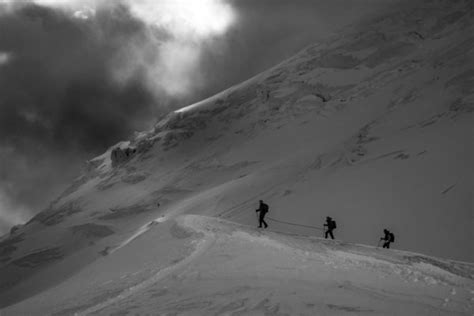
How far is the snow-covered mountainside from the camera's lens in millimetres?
9250

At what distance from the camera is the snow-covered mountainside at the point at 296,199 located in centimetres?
925

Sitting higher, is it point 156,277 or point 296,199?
point 296,199

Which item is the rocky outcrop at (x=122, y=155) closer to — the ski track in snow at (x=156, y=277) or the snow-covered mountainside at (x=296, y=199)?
the snow-covered mountainside at (x=296, y=199)

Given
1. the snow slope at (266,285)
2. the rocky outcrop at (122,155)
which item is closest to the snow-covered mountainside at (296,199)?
the snow slope at (266,285)

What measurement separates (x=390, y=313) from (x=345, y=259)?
5.66 meters

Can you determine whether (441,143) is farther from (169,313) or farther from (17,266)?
(17,266)

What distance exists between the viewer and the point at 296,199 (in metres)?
47.1

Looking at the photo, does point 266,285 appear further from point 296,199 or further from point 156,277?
point 296,199

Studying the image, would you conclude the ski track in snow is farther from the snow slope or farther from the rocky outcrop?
the rocky outcrop

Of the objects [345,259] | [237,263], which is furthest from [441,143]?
[237,263]

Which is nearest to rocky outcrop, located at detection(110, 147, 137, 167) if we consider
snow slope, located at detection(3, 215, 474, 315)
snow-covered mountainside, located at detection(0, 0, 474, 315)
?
snow-covered mountainside, located at detection(0, 0, 474, 315)

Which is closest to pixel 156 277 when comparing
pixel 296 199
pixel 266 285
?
pixel 266 285

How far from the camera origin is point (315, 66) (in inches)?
4301

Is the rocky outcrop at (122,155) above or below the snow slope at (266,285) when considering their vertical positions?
above
